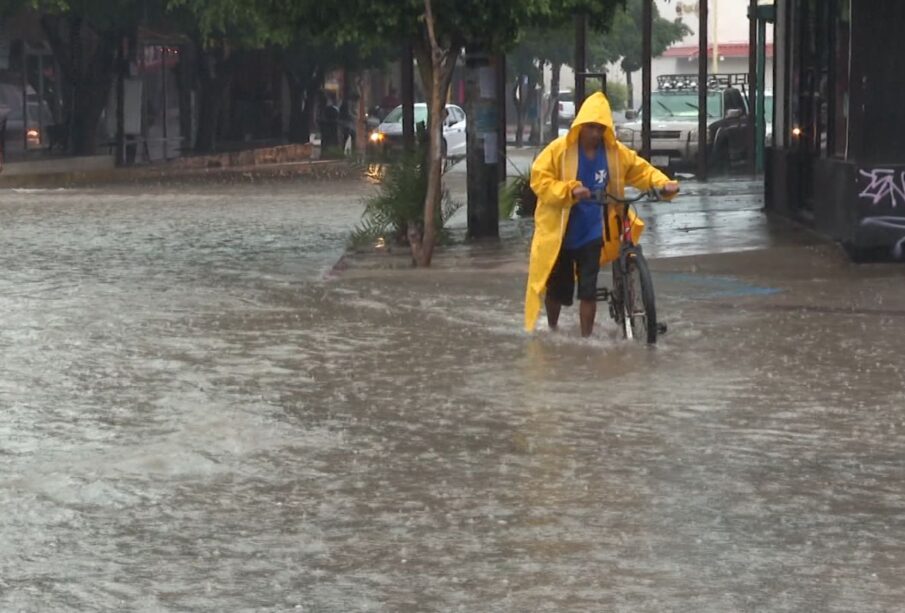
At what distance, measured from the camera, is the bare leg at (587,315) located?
12250 millimetres

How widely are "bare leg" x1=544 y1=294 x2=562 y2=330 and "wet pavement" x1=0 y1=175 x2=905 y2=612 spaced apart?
0.56ft

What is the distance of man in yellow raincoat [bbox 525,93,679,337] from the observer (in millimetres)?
12109

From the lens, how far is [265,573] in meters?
6.59

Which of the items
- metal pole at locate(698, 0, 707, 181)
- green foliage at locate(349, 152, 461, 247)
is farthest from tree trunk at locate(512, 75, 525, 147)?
green foliage at locate(349, 152, 461, 247)

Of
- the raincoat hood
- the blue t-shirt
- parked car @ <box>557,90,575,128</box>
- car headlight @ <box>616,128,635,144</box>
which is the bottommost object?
the blue t-shirt

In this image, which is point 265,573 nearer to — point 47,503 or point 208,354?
point 47,503

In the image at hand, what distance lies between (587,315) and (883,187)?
4.91 metres

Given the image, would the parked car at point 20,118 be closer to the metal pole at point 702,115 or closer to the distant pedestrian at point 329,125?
the distant pedestrian at point 329,125

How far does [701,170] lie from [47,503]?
25.6 meters

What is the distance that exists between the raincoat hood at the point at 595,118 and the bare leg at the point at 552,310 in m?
1.04

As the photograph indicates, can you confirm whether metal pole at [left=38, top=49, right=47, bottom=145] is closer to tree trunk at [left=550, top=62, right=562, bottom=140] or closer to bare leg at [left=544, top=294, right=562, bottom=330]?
tree trunk at [left=550, top=62, right=562, bottom=140]

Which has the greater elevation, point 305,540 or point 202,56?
point 202,56

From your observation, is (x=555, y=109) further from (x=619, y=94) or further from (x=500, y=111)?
(x=500, y=111)

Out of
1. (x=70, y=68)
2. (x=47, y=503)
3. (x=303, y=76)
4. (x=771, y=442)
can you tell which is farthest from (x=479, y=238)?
(x=303, y=76)
